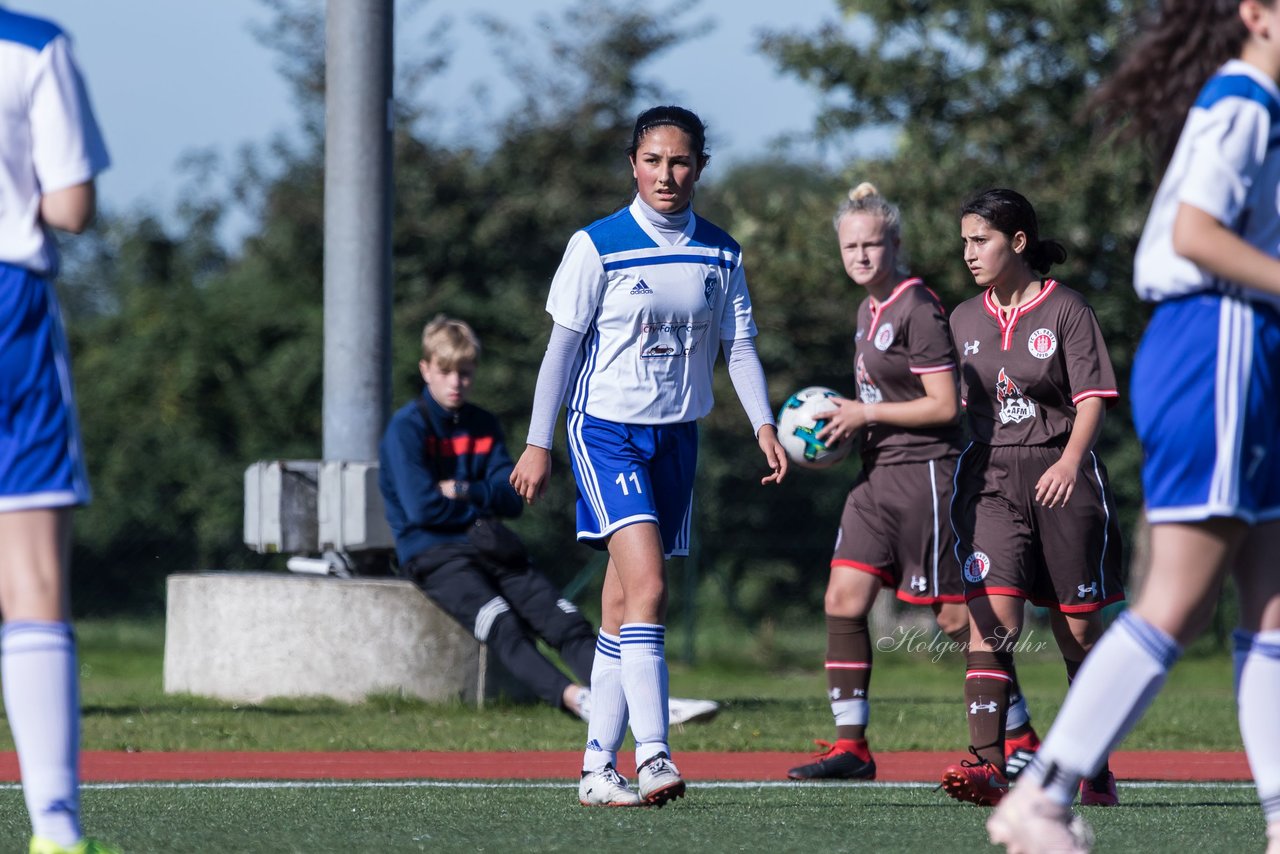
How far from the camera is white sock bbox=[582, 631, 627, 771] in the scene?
5809 millimetres

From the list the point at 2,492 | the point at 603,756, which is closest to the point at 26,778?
the point at 2,492

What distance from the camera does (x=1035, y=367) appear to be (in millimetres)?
6082

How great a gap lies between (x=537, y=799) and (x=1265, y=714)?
9.36 ft

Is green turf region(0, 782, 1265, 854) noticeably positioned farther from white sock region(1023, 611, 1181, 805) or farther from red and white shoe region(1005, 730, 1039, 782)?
white sock region(1023, 611, 1181, 805)

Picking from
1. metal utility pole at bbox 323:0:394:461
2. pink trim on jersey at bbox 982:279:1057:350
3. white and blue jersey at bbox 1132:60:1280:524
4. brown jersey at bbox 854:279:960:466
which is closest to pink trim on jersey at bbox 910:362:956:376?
brown jersey at bbox 854:279:960:466

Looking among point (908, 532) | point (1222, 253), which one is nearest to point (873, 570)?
point (908, 532)

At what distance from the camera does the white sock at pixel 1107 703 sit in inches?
143

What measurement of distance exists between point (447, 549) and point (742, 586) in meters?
6.76

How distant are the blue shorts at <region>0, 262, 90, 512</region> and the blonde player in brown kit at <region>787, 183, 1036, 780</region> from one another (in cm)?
369

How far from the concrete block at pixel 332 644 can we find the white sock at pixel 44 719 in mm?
5944

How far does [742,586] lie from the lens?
1576cm

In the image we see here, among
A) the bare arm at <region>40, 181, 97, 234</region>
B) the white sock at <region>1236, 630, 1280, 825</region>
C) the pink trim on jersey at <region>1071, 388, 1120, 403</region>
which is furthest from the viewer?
the pink trim on jersey at <region>1071, 388, 1120, 403</region>

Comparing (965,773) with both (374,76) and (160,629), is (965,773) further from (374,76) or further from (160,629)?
(160,629)

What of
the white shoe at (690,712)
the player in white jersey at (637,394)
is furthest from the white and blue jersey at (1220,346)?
the white shoe at (690,712)
